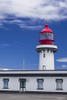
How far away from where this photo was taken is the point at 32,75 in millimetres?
31109

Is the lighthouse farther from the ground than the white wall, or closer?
farther from the ground

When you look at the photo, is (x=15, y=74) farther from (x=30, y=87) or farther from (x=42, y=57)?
(x=42, y=57)

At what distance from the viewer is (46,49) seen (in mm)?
35250

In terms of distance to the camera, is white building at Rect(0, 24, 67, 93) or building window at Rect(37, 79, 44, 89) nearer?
white building at Rect(0, 24, 67, 93)

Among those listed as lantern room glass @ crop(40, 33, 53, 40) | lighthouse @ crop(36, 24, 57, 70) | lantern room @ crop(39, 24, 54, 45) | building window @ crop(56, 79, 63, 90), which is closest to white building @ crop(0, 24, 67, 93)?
building window @ crop(56, 79, 63, 90)

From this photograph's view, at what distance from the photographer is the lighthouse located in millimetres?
35250

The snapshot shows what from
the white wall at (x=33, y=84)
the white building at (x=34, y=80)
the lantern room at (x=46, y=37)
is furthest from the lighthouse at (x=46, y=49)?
the white wall at (x=33, y=84)

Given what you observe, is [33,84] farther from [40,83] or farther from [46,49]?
[46,49]

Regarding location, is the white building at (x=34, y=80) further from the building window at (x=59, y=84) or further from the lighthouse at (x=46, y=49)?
the lighthouse at (x=46, y=49)

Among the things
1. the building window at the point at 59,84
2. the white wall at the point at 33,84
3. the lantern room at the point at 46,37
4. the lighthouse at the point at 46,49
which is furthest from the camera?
the lantern room at the point at 46,37

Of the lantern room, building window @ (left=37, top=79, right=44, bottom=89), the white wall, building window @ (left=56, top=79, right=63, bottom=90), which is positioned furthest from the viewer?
the lantern room

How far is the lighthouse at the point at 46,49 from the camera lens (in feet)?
116

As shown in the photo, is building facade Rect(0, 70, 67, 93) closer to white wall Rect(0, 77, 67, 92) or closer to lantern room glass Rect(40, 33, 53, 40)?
white wall Rect(0, 77, 67, 92)

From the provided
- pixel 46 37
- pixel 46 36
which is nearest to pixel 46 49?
pixel 46 37
